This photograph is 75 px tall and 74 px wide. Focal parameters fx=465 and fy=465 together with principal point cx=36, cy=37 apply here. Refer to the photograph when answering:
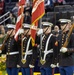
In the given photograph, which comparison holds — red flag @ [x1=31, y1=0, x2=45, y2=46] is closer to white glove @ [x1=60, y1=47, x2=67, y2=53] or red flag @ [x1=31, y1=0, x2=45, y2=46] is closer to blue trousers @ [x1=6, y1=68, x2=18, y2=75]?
blue trousers @ [x1=6, y1=68, x2=18, y2=75]

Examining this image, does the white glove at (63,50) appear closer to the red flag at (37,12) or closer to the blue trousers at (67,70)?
the blue trousers at (67,70)

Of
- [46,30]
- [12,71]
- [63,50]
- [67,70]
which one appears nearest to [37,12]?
[46,30]

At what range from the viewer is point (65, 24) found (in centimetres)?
1073

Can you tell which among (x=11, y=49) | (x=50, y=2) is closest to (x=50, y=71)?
(x=11, y=49)

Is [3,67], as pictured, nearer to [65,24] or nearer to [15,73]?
[15,73]

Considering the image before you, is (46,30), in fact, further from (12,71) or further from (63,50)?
(12,71)

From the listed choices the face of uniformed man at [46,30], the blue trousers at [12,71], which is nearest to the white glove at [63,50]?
the face of uniformed man at [46,30]

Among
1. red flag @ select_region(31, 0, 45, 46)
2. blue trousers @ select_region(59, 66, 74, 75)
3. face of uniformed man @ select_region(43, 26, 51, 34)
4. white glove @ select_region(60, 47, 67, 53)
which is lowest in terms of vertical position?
blue trousers @ select_region(59, 66, 74, 75)

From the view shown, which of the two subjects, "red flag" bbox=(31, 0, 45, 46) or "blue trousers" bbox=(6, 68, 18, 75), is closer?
"red flag" bbox=(31, 0, 45, 46)

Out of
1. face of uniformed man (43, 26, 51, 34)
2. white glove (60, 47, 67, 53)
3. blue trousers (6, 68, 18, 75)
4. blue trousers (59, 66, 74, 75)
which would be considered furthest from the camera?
blue trousers (6, 68, 18, 75)

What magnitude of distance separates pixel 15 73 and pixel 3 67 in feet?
1.56

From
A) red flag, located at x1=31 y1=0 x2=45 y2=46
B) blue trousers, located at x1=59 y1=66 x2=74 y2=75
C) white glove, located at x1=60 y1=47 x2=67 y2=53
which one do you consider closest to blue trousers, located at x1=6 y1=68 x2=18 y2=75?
red flag, located at x1=31 y1=0 x2=45 y2=46

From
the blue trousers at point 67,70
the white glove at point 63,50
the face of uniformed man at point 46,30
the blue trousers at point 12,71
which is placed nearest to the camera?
the white glove at point 63,50

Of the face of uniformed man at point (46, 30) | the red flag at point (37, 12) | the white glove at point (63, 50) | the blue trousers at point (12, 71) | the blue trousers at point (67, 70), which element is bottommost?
the blue trousers at point (12, 71)
